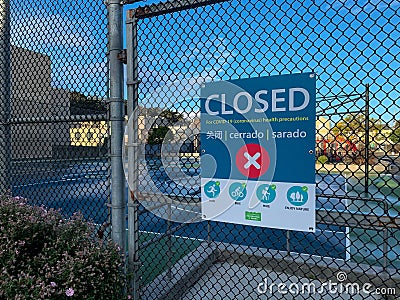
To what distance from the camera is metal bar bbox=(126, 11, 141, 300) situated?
7.66 feet

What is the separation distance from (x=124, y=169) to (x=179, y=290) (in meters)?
1.77

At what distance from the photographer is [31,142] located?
3508 millimetres

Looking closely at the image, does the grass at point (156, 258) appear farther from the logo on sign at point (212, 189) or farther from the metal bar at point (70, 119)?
the metal bar at point (70, 119)

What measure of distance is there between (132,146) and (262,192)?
Answer: 102cm

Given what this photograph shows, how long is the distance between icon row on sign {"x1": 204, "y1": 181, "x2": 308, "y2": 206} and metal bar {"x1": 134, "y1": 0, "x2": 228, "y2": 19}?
1224 millimetres

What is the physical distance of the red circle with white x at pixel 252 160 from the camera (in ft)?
6.64

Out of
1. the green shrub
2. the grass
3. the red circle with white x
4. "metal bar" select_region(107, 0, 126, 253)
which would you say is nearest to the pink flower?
"metal bar" select_region(107, 0, 126, 253)

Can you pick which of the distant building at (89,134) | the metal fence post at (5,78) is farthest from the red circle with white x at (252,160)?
the metal fence post at (5,78)

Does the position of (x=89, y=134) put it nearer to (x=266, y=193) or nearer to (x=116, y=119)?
(x=116, y=119)

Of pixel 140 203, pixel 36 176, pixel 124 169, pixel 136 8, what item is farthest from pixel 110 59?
pixel 36 176

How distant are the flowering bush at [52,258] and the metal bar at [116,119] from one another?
0.19 m

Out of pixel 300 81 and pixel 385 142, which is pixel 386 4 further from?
pixel 385 142

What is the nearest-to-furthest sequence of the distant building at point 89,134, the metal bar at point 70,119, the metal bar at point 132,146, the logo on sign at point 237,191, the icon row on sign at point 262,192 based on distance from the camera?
the icon row on sign at point 262,192, the logo on sign at point 237,191, the metal bar at point 132,146, the metal bar at point 70,119, the distant building at point 89,134

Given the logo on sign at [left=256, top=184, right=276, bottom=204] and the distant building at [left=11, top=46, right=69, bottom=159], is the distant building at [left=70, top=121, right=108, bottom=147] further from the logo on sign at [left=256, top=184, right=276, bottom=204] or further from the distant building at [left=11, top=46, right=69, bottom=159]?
the logo on sign at [left=256, top=184, right=276, bottom=204]
